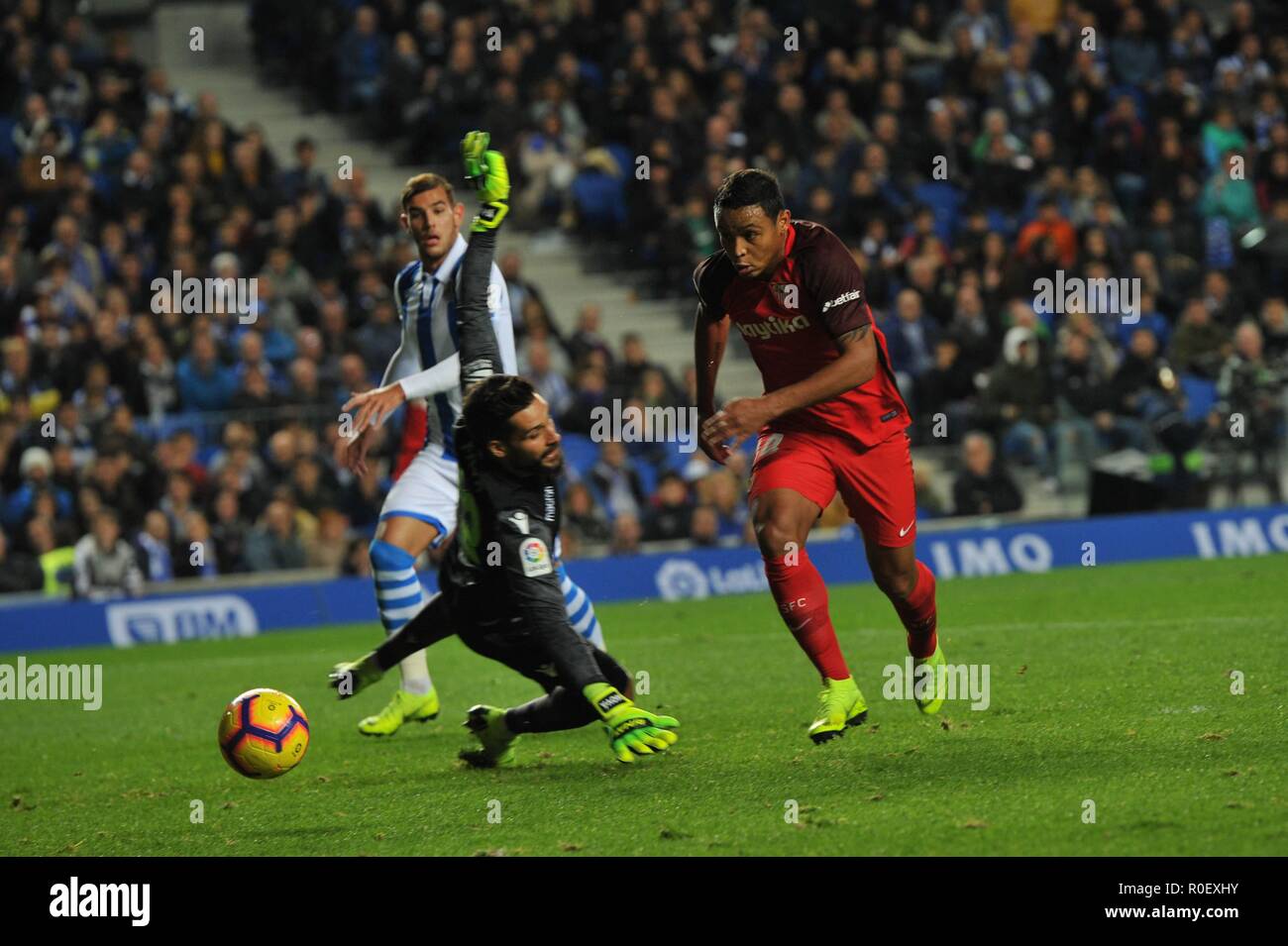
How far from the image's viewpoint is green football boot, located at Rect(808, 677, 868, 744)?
7.57 meters

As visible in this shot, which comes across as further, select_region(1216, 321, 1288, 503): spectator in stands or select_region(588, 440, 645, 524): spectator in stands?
select_region(588, 440, 645, 524): spectator in stands

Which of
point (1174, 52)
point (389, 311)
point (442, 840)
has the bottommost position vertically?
point (442, 840)

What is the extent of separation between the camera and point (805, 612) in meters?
7.76

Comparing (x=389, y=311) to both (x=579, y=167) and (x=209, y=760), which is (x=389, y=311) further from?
(x=209, y=760)

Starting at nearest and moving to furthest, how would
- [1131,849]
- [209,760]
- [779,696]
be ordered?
1. [1131,849]
2. [209,760]
3. [779,696]

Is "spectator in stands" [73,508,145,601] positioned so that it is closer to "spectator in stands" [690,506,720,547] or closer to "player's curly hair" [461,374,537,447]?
"spectator in stands" [690,506,720,547]

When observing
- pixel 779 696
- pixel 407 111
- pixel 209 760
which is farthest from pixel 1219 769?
pixel 407 111

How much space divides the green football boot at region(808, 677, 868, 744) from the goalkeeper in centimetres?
62

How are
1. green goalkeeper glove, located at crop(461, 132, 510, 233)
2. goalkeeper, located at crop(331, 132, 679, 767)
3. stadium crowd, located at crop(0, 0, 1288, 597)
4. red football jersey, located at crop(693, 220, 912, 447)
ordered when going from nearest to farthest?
goalkeeper, located at crop(331, 132, 679, 767), red football jersey, located at crop(693, 220, 912, 447), green goalkeeper glove, located at crop(461, 132, 510, 233), stadium crowd, located at crop(0, 0, 1288, 597)

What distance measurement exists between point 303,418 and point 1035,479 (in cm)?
699

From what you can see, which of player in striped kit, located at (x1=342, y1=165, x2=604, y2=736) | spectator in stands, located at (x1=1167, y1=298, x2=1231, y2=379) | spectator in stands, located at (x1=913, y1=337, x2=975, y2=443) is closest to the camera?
player in striped kit, located at (x1=342, y1=165, x2=604, y2=736)

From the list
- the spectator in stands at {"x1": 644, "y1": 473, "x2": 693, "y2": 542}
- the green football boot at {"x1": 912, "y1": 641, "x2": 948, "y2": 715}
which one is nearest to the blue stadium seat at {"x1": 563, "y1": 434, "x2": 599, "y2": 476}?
the spectator in stands at {"x1": 644, "y1": 473, "x2": 693, "y2": 542}

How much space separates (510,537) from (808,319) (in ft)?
5.10

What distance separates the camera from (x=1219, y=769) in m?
6.75
